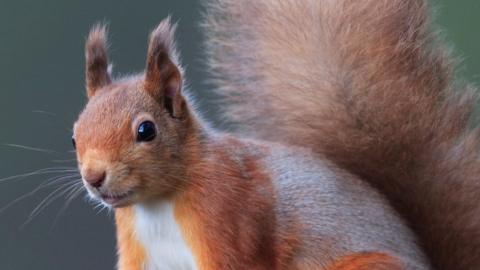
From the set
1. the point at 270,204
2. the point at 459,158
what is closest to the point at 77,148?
the point at 270,204

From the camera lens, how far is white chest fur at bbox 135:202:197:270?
4.29 ft

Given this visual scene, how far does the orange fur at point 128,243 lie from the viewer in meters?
1.37

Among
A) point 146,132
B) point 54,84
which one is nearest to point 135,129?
point 146,132

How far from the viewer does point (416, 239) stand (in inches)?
61.7

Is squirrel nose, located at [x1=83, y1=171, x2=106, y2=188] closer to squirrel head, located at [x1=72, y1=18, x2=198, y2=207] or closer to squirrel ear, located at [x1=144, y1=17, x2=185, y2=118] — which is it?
squirrel head, located at [x1=72, y1=18, x2=198, y2=207]

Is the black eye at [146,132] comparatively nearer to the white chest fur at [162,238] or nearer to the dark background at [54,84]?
the white chest fur at [162,238]

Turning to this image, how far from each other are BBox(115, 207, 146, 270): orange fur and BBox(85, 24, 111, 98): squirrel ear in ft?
0.60

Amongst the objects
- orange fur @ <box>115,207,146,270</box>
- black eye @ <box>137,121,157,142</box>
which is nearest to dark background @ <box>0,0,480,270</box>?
orange fur @ <box>115,207,146,270</box>

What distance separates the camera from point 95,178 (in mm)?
1170

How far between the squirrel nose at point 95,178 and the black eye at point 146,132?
75 mm

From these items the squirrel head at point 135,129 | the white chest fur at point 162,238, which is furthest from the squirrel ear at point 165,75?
the white chest fur at point 162,238

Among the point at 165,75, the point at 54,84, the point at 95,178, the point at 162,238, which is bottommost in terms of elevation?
the point at 162,238

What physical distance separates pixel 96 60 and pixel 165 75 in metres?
0.11

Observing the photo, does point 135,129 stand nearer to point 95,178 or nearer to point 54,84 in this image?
point 95,178
